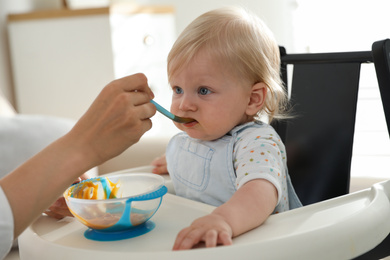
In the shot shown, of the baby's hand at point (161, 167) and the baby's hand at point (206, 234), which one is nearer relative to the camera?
the baby's hand at point (206, 234)

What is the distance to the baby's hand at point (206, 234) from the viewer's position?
580 millimetres

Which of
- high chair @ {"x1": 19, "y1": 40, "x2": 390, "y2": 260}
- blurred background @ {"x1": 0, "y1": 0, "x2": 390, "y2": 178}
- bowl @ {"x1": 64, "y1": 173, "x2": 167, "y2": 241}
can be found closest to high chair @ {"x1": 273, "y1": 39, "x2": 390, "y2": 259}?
high chair @ {"x1": 19, "y1": 40, "x2": 390, "y2": 260}

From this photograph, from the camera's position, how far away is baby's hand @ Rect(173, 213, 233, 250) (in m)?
0.58

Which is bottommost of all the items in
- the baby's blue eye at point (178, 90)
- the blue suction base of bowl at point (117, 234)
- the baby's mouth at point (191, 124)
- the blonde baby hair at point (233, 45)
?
the blue suction base of bowl at point (117, 234)

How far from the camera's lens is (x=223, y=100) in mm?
852

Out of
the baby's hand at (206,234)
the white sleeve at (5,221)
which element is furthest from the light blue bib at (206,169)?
the white sleeve at (5,221)

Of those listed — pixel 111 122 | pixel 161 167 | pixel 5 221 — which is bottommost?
pixel 161 167

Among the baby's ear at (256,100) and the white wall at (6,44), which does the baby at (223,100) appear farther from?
the white wall at (6,44)

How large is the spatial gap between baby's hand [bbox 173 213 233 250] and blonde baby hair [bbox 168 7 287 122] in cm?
33

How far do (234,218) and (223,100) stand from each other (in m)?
0.28

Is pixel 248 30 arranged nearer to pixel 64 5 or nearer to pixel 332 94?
pixel 332 94

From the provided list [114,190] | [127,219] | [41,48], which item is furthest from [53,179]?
[41,48]

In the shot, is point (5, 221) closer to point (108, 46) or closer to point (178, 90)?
point (178, 90)

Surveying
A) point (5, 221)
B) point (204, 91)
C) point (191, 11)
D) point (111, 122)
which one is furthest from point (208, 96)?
point (191, 11)
